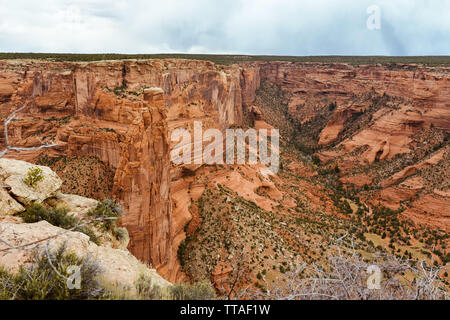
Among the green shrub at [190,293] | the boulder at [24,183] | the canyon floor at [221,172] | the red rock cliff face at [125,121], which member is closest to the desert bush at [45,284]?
the green shrub at [190,293]

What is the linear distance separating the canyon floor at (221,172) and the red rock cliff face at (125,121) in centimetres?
9

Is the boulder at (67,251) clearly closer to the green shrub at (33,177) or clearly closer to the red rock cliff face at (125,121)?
the green shrub at (33,177)

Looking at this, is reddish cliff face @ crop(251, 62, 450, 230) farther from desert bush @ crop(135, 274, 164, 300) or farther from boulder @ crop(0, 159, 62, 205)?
boulder @ crop(0, 159, 62, 205)

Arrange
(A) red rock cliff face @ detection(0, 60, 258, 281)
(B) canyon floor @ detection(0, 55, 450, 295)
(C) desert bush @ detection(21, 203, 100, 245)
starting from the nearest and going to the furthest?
1. (C) desert bush @ detection(21, 203, 100, 245)
2. (A) red rock cliff face @ detection(0, 60, 258, 281)
3. (B) canyon floor @ detection(0, 55, 450, 295)

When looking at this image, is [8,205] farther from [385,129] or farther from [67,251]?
[385,129]

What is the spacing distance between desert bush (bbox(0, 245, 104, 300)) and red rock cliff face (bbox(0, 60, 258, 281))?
10.1 meters

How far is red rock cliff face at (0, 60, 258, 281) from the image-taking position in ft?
50.5

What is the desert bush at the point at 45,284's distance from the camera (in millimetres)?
4633

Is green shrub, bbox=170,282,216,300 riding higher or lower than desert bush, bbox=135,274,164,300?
lower

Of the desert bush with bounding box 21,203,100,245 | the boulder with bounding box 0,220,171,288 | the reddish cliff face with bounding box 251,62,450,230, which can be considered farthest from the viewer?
the reddish cliff face with bounding box 251,62,450,230

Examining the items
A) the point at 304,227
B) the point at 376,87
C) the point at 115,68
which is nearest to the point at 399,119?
the point at 376,87

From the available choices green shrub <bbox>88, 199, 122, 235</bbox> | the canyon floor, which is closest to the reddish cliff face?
the canyon floor

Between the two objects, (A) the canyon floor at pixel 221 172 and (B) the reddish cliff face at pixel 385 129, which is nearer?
(A) the canyon floor at pixel 221 172

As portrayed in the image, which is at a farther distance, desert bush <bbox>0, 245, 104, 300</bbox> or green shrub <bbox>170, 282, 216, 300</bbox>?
green shrub <bbox>170, 282, 216, 300</bbox>
